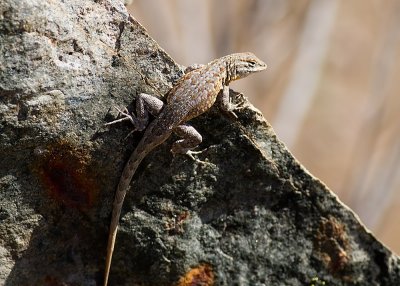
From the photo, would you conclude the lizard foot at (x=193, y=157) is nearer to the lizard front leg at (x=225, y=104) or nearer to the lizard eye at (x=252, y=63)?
the lizard front leg at (x=225, y=104)

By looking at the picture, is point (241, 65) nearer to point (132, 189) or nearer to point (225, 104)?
point (225, 104)

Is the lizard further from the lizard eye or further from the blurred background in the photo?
the blurred background

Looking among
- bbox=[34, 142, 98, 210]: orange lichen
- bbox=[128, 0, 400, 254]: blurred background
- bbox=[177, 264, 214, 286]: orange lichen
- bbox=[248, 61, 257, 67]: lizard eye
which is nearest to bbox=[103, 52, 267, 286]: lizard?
bbox=[34, 142, 98, 210]: orange lichen

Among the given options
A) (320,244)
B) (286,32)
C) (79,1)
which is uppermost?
(286,32)

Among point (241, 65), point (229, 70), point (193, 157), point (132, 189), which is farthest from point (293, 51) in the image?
point (132, 189)

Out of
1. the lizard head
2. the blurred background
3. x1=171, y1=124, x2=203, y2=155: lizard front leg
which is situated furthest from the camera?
the blurred background

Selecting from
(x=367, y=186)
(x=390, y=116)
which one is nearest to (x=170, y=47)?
(x=367, y=186)

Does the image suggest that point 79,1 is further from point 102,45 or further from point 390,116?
point 390,116
